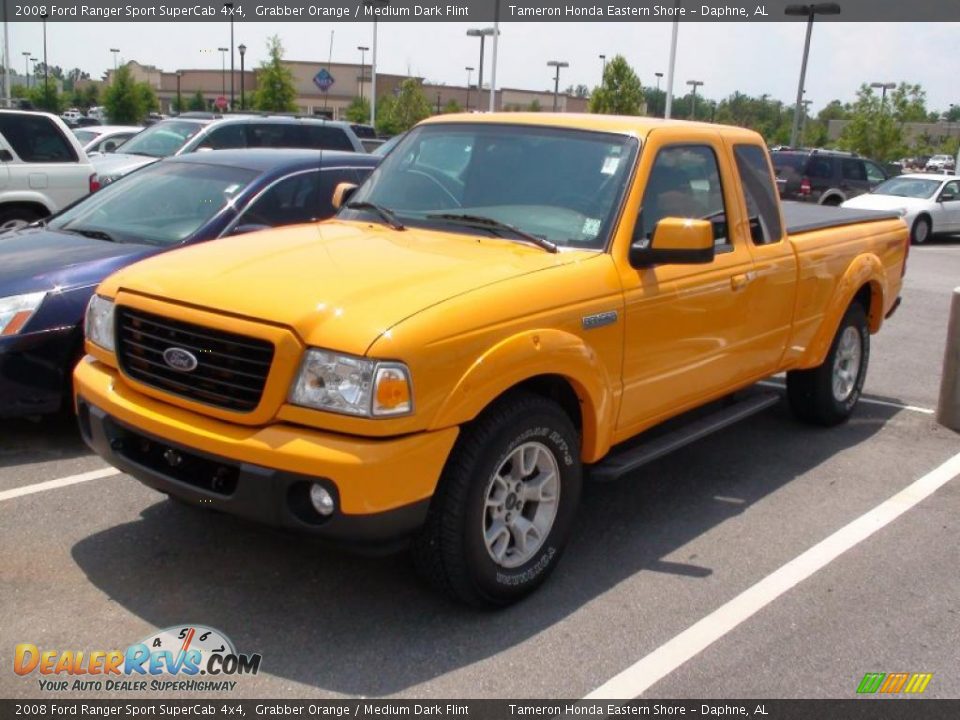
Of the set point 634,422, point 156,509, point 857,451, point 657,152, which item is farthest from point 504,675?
point 857,451

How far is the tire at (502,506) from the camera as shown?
3.72m

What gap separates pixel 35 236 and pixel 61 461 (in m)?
1.66

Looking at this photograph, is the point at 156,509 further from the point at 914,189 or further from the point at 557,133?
the point at 914,189

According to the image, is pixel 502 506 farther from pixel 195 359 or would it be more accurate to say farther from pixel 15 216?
pixel 15 216

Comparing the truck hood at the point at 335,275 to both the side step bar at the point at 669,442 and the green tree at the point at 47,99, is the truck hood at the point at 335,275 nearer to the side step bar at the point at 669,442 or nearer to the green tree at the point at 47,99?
the side step bar at the point at 669,442

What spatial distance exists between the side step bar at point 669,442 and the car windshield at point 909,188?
746 inches

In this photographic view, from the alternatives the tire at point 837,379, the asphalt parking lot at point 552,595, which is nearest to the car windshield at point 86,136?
the asphalt parking lot at point 552,595

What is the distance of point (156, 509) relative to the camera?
4.90m

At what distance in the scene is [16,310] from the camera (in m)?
5.38

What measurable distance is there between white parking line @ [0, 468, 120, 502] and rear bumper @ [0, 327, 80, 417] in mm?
478

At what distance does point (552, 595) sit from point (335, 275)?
1617 millimetres

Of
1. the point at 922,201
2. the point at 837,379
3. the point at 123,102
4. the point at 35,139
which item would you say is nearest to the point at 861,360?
the point at 837,379

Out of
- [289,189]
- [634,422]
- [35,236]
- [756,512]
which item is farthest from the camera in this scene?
[289,189]
